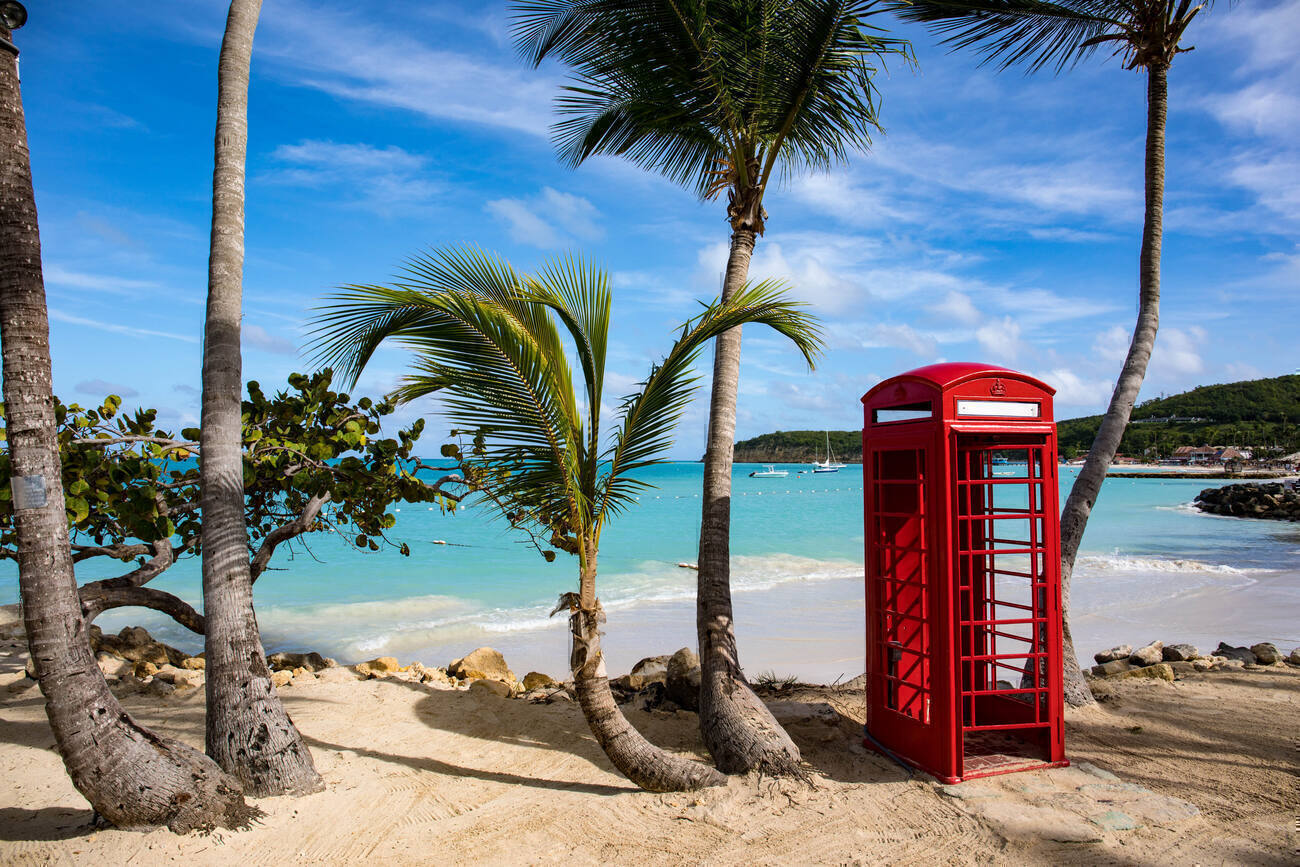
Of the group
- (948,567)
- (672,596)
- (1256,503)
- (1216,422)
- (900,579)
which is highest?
(1216,422)

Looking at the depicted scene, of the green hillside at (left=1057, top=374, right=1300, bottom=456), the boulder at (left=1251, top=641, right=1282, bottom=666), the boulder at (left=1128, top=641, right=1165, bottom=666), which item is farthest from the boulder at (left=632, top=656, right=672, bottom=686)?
the green hillside at (left=1057, top=374, right=1300, bottom=456)

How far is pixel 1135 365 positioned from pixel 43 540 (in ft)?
27.7

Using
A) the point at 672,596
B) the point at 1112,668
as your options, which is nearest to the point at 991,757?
the point at 1112,668

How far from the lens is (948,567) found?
4.65 meters

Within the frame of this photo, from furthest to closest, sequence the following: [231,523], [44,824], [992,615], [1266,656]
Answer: [1266,656], [992,615], [231,523], [44,824]

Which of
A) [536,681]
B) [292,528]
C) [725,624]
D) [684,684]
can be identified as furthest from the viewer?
[536,681]

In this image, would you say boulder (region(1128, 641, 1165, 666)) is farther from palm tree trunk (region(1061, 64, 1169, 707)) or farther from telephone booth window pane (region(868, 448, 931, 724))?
telephone booth window pane (region(868, 448, 931, 724))

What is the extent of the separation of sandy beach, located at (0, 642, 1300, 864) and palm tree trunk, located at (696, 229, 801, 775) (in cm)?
22

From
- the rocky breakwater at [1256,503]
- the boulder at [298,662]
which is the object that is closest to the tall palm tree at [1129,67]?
the boulder at [298,662]

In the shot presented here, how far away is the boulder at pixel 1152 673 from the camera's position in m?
7.66

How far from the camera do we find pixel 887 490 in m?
5.75

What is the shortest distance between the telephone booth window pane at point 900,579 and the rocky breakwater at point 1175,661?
369cm

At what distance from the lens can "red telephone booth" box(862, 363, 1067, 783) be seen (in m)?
4.70

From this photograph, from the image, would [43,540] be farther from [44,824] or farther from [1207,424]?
[1207,424]
